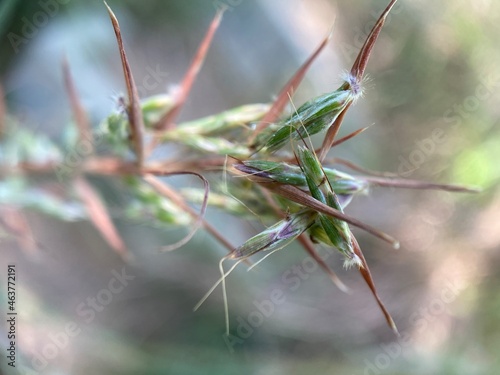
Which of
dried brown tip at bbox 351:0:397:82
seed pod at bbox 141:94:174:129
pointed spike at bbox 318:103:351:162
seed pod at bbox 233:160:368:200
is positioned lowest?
seed pod at bbox 233:160:368:200

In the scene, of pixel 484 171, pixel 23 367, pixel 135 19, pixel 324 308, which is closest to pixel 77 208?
pixel 23 367

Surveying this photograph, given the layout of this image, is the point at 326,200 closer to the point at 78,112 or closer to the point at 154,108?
the point at 154,108

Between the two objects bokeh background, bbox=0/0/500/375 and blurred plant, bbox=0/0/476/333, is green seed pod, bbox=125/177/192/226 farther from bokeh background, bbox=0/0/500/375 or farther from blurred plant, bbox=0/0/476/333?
bokeh background, bbox=0/0/500/375

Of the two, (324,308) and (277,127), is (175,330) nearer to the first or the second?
(324,308)

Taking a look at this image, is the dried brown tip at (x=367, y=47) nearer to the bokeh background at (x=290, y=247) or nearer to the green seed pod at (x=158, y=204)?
the green seed pod at (x=158, y=204)

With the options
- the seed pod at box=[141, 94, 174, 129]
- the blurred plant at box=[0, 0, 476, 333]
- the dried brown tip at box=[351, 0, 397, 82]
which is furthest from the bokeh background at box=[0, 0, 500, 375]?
the dried brown tip at box=[351, 0, 397, 82]

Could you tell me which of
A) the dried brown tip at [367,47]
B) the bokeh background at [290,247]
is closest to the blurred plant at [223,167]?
the dried brown tip at [367,47]
